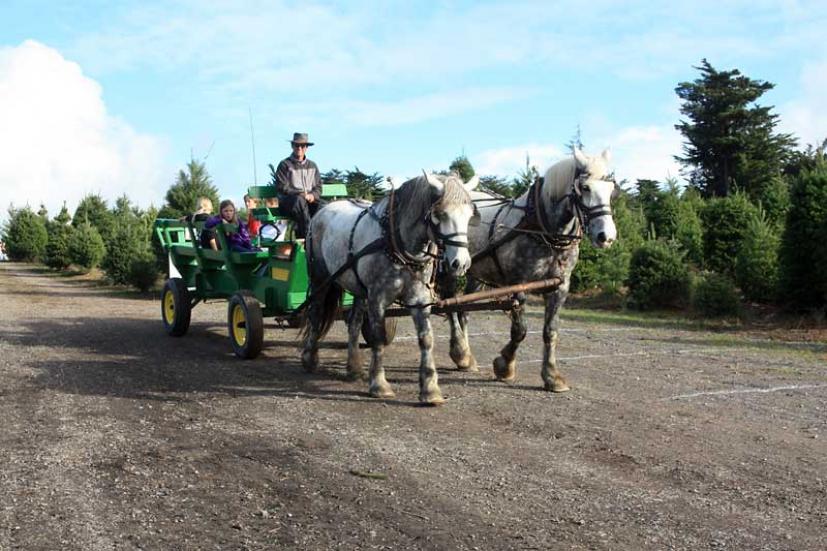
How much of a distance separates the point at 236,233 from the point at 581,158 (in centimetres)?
456

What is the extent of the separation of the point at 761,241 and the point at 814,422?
9.54 meters

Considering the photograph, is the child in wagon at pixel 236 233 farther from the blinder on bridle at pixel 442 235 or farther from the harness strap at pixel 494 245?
the blinder on bridle at pixel 442 235

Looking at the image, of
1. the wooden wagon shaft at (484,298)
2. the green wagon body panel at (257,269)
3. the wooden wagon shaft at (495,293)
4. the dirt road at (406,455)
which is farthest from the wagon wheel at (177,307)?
the wooden wagon shaft at (495,293)

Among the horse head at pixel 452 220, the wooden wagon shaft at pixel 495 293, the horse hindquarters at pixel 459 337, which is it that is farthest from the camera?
the horse hindquarters at pixel 459 337

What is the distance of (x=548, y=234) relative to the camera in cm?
721

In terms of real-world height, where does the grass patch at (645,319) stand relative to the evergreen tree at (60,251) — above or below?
below

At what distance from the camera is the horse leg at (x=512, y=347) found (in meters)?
7.55

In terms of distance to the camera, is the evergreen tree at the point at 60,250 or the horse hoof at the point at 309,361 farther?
the evergreen tree at the point at 60,250

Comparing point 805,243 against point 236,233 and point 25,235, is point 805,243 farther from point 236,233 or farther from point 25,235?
point 25,235

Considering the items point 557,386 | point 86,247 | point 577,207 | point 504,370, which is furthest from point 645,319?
point 86,247

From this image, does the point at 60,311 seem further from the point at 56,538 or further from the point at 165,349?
the point at 56,538

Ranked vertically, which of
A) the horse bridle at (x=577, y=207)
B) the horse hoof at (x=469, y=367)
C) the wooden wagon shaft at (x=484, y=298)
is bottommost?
the horse hoof at (x=469, y=367)

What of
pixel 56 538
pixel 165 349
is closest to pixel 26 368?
pixel 165 349

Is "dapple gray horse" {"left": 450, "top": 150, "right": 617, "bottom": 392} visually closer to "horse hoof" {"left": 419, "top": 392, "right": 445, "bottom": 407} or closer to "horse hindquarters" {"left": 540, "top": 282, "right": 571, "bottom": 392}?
"horse hindquarters" {"left": 540, "top": 282, "right": 571, "bottom": 392}
